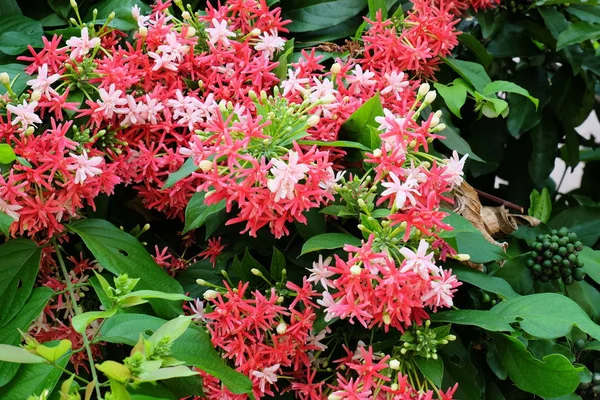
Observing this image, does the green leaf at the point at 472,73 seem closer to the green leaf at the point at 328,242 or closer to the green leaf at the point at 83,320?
the green leaf at the point at 328,242

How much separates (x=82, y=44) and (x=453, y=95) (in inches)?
18.2

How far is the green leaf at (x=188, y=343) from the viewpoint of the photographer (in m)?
0.70

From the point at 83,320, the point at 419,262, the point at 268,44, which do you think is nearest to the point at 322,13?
the point at 268,44

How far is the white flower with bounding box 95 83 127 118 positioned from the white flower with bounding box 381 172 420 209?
31 cm

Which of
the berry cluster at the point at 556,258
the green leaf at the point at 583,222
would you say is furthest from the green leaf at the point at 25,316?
the green leaf at the point at 583,222

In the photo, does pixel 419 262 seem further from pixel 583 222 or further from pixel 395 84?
pixel 583 222

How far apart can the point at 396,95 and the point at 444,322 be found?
0.89 feet

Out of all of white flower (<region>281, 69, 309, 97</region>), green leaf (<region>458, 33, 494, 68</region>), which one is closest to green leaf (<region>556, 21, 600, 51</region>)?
green leaf (<region>458, 33, 494, 68</region>)

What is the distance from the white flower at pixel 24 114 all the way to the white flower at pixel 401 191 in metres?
0.38

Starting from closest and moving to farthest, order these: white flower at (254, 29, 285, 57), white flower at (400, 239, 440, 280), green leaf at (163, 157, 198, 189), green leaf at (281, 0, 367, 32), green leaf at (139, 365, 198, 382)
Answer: green leaf at (139, 365, 198, 382), white flower at (400, 239, 440, 280), green leaf at (163, 157, 198, 189), white flower at (254, 29, 285, 57), green leaf at (281, 0, 367, 32)

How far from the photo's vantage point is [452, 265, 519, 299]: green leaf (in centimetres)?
81

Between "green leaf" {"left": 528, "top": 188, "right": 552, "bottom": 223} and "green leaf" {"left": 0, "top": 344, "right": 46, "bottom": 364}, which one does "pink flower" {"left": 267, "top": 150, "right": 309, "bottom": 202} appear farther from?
"green leaf" {"left": 528, "top": 188, "right": 552, "bottom": 223}

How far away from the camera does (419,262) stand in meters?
0.66

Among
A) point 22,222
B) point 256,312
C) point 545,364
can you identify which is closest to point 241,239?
point 256,312
